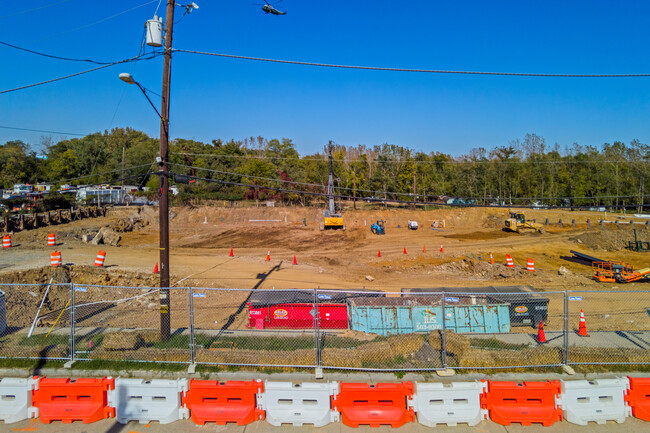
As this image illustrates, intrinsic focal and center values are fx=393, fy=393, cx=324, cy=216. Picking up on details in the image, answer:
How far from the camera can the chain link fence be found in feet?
29.9

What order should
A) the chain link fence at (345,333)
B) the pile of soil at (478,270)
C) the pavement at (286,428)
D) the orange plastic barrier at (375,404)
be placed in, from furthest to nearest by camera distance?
the pile of soil at (478,270) < the chain link fence at (345,333) < the orange plastic barrier at (375,404) < the pavement at (286,428)

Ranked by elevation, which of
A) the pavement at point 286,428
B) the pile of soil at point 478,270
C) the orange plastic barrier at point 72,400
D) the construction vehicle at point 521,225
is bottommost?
the pile of soil at point 478,270

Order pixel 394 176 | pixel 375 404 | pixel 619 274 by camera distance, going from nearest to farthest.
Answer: pixel 375 404
pixel 619 274
pixel 394 176

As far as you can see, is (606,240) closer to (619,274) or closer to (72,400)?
(619,274)

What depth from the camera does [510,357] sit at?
9.05 metres

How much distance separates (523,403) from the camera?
7488mm

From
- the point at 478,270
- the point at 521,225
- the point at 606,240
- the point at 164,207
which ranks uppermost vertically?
the point at 164,207

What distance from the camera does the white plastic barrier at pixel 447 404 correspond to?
7.33m

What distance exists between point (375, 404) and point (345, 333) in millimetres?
4493

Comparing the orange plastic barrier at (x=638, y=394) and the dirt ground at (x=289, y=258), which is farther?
the dirt ground at (x=289, y=258)

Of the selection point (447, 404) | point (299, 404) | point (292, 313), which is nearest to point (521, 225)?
point (292, 313)

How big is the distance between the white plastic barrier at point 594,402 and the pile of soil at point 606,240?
111 feet

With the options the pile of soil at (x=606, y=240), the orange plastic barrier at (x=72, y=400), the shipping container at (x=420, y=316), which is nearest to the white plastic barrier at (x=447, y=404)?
the shipping container at (x=420, y=316)

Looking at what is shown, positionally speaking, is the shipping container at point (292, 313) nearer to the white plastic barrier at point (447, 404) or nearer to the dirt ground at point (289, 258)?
the dirt ground at point (289, 258)
